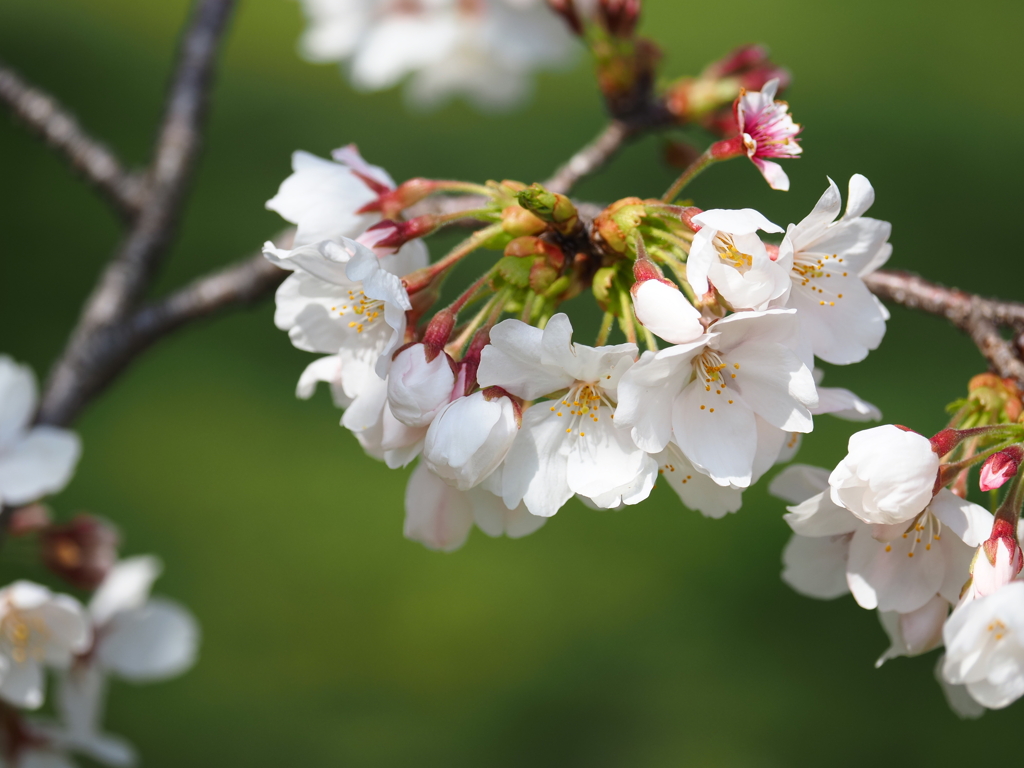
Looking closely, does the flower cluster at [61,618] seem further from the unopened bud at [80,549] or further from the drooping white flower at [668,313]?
the drooping white flower at [668,313]

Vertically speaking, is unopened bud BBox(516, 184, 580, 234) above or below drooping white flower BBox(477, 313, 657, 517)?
above

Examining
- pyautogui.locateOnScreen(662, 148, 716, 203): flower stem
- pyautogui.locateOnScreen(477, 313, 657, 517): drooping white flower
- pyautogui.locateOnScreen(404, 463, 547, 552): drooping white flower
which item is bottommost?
pyautogui.locateOnScreen(404, 463, 547, 552): drooping white flower

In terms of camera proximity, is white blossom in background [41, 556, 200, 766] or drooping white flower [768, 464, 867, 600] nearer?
drooping white flower [768, 464, 867, 600]

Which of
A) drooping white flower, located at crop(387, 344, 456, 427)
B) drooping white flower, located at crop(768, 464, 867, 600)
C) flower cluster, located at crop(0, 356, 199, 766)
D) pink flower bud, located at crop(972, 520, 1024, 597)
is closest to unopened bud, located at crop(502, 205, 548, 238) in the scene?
drooping white flower, located at crop(387, 344, 456, 427)

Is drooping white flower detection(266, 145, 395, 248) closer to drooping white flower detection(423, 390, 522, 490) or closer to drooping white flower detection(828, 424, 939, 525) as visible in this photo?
drooping white flower detection(423, 390, 522, 490)

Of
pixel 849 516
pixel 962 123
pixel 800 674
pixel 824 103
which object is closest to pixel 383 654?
pixel 800 674

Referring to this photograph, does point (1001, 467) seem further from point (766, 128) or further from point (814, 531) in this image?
point (766, 128)

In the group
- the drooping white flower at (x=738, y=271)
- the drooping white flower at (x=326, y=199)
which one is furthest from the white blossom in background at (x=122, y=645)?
the drooping white flower at (x=738, y=271)
